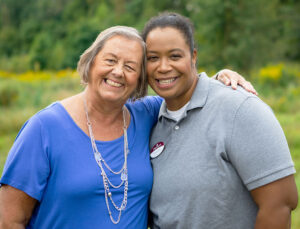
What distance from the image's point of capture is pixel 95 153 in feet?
7.52

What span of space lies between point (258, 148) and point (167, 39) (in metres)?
0.88

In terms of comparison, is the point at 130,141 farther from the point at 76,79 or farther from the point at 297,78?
the point at 297,78

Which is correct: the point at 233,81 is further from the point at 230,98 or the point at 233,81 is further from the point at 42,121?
the point at 42,121

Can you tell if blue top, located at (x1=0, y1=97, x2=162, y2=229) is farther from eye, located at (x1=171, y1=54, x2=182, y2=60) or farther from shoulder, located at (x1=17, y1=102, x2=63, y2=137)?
eye, located at (x1=171, y1=54, x2=182, y2=60)

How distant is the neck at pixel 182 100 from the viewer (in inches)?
96.4

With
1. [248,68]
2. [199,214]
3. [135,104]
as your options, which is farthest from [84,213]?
[248,68]

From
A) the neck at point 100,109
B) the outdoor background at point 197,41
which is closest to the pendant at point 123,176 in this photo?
the neck at point 100,109

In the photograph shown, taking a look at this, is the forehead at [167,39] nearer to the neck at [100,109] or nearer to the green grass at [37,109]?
the neck at [100,109]

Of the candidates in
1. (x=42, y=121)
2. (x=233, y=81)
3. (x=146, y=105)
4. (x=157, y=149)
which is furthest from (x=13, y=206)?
(x=233, y=81)

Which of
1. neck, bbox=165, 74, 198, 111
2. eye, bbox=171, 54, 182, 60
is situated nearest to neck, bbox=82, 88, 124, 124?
neck, bbox=165, 74, 198, 111

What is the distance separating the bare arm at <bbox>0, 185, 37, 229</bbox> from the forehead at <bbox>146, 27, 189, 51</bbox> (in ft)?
4.04

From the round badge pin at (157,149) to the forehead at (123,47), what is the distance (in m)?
0.60

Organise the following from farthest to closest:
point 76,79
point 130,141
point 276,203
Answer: point 76,79, point 130,141, point 276,203

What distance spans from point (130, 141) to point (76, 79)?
526 inches
